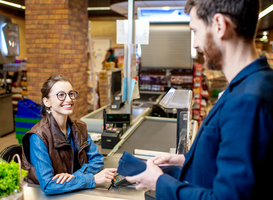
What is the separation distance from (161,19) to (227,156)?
5.00 metres

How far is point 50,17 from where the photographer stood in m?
4.94

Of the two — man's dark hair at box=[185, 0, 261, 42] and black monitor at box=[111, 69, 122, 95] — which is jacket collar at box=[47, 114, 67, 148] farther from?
black monitor at box=[111, 69, 122, 95]

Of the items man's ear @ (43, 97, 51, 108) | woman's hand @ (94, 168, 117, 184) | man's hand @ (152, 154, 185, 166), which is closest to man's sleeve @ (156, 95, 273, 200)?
man's hand @ (152, 154, 185, 166)

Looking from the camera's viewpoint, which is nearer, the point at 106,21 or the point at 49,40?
the point at 49,40

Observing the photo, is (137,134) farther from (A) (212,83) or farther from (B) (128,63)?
(A) (212,83)

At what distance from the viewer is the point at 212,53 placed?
880 millimetres

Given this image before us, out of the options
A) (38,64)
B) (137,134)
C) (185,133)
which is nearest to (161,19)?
(38,64)

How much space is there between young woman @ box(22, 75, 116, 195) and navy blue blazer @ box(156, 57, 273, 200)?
902 mm

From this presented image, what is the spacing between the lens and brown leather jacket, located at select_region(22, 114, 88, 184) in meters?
1.66

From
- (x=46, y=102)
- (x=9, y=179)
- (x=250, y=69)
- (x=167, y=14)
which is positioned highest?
(x=167, y=14)

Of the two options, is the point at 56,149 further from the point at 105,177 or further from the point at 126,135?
the point at 126,135

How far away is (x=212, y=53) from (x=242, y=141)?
0.33 m

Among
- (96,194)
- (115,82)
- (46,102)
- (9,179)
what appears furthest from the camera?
(115,82)

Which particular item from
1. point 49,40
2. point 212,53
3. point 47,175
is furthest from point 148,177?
point 49,40
